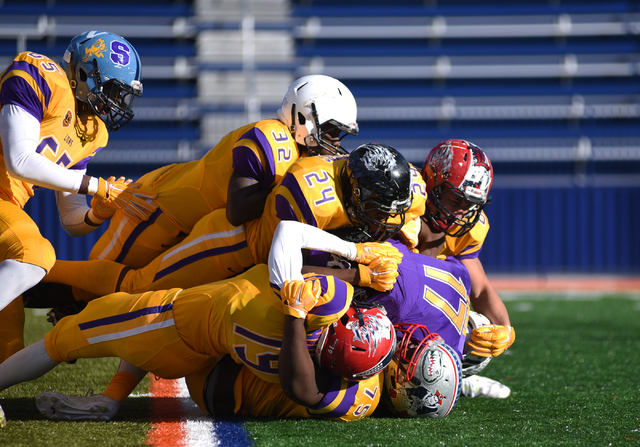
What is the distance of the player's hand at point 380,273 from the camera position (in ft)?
8.53

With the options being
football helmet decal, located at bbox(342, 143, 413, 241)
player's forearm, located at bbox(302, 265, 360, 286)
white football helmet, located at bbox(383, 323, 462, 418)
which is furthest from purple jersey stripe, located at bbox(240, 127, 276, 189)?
white football helmet, located at bbox(383, 323, 462, 418)

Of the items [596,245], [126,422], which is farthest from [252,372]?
[596,245]

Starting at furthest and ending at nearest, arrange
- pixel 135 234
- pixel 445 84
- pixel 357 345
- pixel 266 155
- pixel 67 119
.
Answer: pixel 445 84
pixel 135 234
pixel 67 119
pixel 266 155
pixel 357 345

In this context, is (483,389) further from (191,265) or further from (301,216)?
(191,265)

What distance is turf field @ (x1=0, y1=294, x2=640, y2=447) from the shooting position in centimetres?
238

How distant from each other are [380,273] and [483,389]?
1.06 meters

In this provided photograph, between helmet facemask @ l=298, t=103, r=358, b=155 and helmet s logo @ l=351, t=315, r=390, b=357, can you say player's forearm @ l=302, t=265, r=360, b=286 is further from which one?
helmet facemask @ l=298, t=103, r=358, b=155

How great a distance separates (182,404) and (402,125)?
8.73 meters

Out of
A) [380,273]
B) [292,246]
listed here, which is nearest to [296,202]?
[292,246]

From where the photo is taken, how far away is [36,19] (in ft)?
34.8

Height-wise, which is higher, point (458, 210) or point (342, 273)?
point (458, 210)

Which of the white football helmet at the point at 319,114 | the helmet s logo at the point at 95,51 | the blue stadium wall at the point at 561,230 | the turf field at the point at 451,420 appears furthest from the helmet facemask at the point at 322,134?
the blue stadium wall at the point at 561,230

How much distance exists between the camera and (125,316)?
260 cm

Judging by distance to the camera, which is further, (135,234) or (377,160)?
(135,234)
